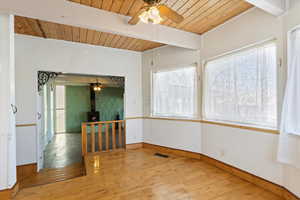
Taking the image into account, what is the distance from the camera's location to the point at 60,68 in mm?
3357

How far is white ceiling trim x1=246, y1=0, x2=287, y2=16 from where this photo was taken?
176 cm

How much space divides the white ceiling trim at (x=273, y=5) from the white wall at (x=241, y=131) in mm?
93

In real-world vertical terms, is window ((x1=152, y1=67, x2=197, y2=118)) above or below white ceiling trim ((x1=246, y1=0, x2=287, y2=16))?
below

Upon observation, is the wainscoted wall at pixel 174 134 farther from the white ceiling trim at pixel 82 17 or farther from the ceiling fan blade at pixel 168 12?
the ceiling fan blade at pixel 168 12

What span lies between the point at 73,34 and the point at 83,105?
17.3ft

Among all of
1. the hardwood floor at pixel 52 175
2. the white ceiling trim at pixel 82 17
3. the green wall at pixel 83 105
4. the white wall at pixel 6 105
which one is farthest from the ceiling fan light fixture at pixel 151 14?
the green wall at pixel 83 105

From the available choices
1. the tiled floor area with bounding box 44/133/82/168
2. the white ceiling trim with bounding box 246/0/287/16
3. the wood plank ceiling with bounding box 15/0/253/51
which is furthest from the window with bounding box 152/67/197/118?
the tiled floor area with bounding box 44/133/82/168

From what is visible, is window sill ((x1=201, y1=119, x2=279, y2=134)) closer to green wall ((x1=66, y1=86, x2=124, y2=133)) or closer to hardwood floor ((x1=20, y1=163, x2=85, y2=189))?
hardwood floor ((x1=20, y1=163, x2=85, y2=189))

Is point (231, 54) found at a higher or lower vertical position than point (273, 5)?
lower

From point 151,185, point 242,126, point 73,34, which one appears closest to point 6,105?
point 73,34

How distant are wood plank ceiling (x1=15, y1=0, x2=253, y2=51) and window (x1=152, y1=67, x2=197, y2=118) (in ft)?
2.85

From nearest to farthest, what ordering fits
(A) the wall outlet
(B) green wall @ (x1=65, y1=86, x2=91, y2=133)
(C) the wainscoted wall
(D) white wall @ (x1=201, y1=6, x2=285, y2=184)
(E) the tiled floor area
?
(D) white wall @ (x1=201, y1=6, x2=285, y2=184), (A) the wall outlet, (C) the wainscoted wall, (E) the tiled floor area, (B) green wall @ (x1=65, y1=86, x2=91, y2=133)

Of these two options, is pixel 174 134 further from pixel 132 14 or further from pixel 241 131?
pixel 132 14

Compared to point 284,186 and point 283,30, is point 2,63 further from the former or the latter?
point 284,186
